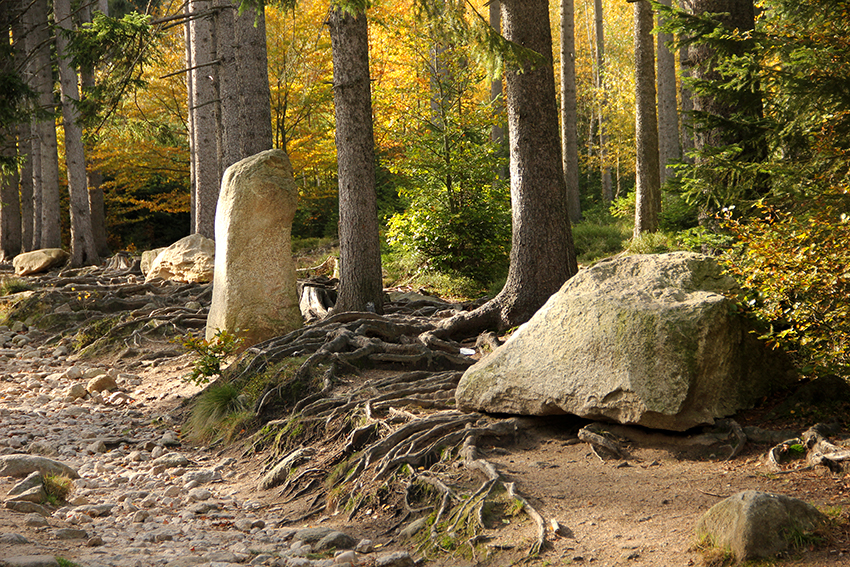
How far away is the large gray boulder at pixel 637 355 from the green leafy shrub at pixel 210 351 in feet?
11.4

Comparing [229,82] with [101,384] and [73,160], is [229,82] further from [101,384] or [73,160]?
[73,160]

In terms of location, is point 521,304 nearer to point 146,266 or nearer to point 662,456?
point 662,456

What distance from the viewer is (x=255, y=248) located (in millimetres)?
8102

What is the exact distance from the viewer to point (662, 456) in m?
4.48

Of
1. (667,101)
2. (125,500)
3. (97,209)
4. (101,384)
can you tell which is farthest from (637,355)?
(97,209)

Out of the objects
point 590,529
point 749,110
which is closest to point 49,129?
point 749,110

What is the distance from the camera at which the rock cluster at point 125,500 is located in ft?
12.7

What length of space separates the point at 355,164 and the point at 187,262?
5.86m

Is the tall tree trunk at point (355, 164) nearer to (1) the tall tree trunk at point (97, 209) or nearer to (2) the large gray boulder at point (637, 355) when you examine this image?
(2) the large gray boulder at point (637, 355)

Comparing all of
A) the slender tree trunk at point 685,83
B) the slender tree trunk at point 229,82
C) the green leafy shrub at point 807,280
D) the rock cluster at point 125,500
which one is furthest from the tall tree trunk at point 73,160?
the green leafy shrub at point 807,280

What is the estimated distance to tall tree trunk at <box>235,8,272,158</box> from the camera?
1035 cm

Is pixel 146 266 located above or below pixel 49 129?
below

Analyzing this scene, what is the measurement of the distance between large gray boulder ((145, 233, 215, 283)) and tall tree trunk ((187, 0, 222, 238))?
1.32m

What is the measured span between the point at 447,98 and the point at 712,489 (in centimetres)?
952
